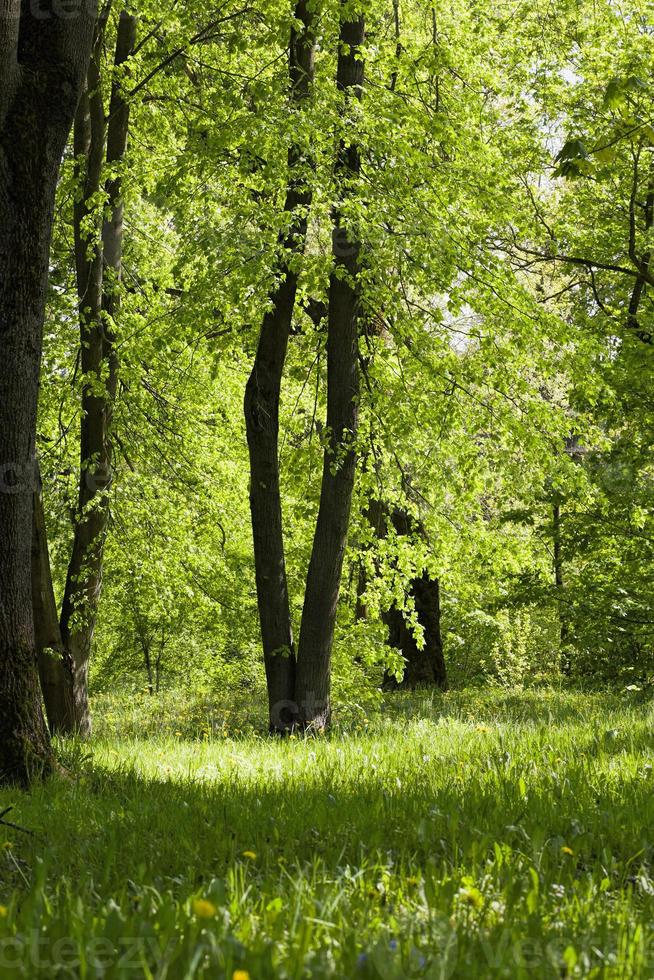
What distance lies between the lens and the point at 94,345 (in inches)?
435

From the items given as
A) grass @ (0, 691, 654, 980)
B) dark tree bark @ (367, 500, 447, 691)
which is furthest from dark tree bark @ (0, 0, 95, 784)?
dark tree bark @ (367, 500, 447, 691)

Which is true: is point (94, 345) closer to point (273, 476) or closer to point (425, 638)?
point (273, 476)

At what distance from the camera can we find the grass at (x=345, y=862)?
195 centimetres

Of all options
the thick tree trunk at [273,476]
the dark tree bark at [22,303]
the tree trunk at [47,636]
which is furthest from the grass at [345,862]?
the tree trunk at [47,636]

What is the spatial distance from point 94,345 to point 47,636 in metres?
3.70

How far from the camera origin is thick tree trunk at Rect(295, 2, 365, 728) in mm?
9242

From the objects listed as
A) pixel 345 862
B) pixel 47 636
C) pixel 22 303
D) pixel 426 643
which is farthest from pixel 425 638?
pixel 345 862

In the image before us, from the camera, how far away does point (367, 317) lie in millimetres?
9703

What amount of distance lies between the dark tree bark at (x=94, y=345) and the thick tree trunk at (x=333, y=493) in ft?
9.05

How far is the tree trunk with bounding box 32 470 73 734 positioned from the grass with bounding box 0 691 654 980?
3192 mm

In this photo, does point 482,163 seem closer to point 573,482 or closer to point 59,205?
point 573,482

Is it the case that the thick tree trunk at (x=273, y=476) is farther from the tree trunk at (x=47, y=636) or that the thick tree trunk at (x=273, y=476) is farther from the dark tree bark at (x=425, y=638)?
the dark tree bark at (x=425, y=638)

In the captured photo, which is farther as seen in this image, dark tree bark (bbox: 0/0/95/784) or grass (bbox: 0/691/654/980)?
dark tree bark (bbox: 0/0/95/784)

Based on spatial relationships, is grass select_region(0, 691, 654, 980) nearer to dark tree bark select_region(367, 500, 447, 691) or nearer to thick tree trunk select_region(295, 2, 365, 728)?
thick tree trunk select_region(295, 2, 365, 728)
